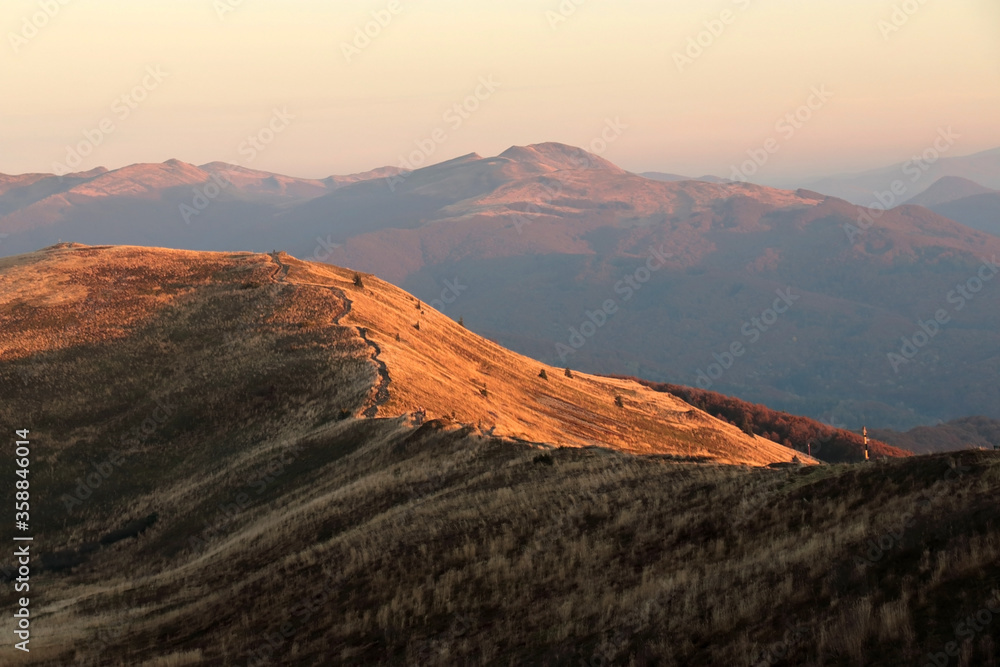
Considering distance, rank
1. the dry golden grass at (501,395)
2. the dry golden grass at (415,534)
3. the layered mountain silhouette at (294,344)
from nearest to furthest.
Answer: the dry golden grass at (415,534) → the layered mountain silhouette at (294,344) → the dry golden grass at (501,395)

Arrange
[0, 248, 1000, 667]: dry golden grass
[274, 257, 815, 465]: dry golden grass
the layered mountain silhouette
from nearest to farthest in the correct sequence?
1. [0, 248, 1000, 667]: dry golden grass
2. the layered mountain silhouette
3. [274, 257, 815, 465]: dry golden grass

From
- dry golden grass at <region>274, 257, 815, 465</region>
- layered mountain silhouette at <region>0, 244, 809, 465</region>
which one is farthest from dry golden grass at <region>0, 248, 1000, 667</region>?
dry golden grass at <region>274, 257, 815, 465</region>

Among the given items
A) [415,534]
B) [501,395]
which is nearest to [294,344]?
[501,395]

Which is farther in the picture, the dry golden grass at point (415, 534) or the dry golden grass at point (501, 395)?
the dry golden grass at point (501, 395)

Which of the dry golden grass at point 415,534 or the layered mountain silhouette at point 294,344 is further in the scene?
the layered mountain silhouette at point 294,344

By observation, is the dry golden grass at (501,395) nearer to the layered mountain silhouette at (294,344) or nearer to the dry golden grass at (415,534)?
the layered mountain silhouette at (294,344)

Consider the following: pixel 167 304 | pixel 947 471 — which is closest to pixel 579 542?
pixel 947 471

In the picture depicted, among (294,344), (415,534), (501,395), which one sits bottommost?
(501,395)

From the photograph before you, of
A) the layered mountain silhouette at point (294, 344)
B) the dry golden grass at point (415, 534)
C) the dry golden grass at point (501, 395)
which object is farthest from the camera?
the dry golden grass at point (501, 395)

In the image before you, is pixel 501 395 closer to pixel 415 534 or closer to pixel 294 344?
pixel 294 344

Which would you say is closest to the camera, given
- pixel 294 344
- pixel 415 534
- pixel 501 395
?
pixel 415 534

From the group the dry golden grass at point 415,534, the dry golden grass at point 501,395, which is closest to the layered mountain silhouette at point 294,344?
the dry golden grass at point 501,395

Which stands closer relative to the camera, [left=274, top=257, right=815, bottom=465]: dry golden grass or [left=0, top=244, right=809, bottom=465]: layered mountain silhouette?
[left=0, top=244, right=809, bottom=465]: layered mountain silhouette

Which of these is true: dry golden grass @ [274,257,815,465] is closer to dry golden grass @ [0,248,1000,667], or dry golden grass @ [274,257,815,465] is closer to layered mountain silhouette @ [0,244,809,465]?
layered mountain silhouette @ [0,244,809,465]
